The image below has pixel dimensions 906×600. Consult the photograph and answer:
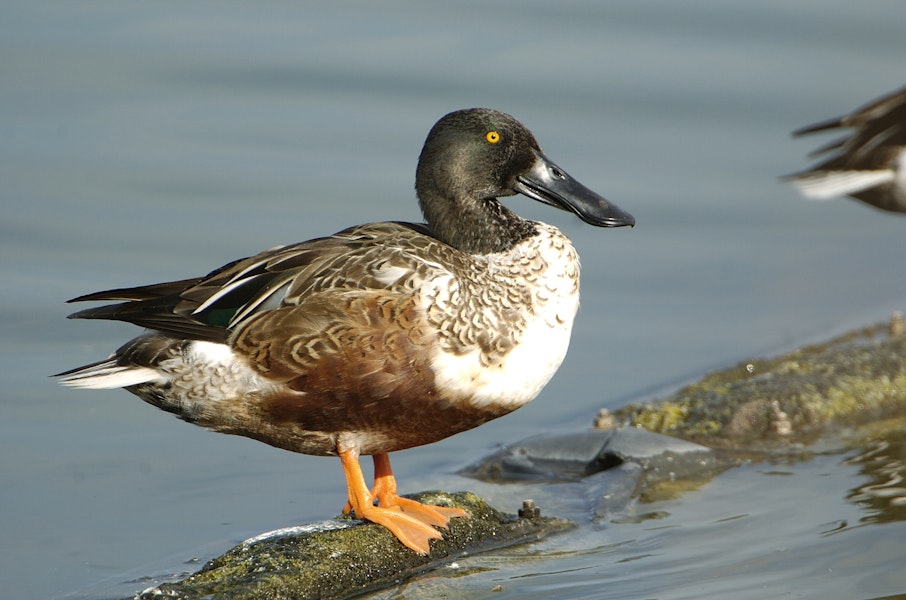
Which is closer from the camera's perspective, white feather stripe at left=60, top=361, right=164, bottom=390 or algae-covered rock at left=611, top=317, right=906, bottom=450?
white feather stripe at left=60, top=361, right=164, bottom=390

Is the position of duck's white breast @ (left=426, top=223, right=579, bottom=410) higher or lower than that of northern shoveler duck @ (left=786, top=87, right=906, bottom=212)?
lower

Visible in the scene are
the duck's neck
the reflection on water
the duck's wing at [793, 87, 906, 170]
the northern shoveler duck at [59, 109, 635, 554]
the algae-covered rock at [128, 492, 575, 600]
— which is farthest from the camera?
the duck's wing at [793, 87, 906, 170]

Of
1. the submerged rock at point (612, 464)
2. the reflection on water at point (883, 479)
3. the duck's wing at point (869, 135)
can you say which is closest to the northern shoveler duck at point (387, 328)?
the submerged rock at point (612, 464)

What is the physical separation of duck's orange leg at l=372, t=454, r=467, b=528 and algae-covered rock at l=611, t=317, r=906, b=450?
1531mm

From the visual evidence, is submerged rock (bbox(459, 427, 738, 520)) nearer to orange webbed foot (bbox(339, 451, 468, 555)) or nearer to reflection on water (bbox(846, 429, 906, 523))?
reflection on water (bbox(846, 429, 906, 523))

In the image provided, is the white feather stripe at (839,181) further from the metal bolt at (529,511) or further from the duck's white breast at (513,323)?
the metal bolt at (529,511)

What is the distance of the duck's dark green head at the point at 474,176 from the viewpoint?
4.54m

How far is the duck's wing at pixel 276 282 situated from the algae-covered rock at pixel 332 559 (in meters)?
0.71

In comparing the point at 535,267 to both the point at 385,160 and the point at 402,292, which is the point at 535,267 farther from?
the point at 385,160

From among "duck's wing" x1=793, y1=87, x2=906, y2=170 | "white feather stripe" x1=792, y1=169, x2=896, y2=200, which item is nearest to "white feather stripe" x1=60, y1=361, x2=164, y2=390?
"white feather stripe" x1=792, y1=169, x2=896, y2=200

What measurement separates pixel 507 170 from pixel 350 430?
1.05 metres

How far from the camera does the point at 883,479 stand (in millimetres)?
4992

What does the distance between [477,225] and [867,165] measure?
2.82 metres

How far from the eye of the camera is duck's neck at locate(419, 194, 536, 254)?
14.8ft
